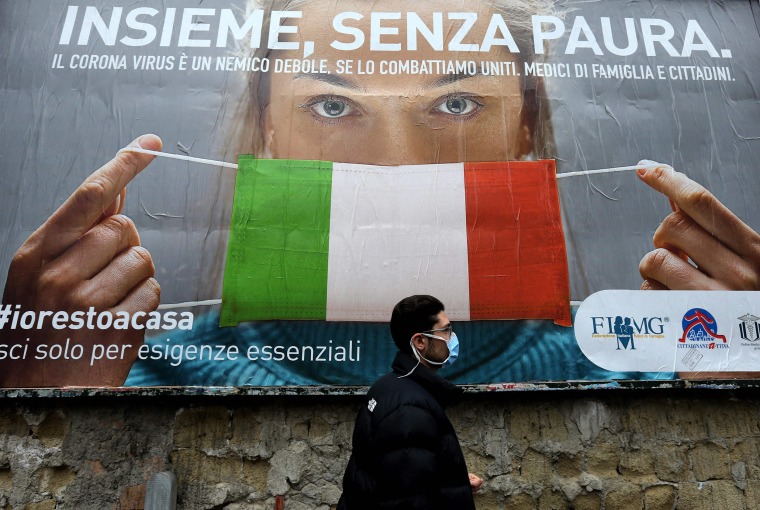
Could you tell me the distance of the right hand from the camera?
10.2 feet

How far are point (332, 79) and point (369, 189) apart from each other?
841 mm

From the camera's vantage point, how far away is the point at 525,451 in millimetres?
3082

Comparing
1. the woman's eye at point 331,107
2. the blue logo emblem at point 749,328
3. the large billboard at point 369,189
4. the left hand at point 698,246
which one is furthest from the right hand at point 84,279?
the blue logo emblem at point 749,328

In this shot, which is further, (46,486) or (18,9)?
(18,9)

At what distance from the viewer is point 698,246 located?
3398mm

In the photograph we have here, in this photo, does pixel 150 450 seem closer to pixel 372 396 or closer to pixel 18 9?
pixel 372 396

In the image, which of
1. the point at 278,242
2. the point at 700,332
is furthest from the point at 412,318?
the point at 700,332

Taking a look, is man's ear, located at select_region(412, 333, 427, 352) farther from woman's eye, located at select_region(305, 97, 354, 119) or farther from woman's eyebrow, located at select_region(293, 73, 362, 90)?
woman's eyebrow, located at select_region(293, 73, 362, 90)

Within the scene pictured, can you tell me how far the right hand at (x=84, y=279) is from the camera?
312 centimetres

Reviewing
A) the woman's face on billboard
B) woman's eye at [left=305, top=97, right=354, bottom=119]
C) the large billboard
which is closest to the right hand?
the large billboard

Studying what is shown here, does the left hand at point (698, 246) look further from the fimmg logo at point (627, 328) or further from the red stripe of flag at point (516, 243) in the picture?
the red stripe of flag at point (516, 243)

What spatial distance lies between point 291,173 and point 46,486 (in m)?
2.21

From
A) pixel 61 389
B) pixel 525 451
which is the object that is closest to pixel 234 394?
pixel 61 389

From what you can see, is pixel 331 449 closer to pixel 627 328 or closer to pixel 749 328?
pixel 627 328
